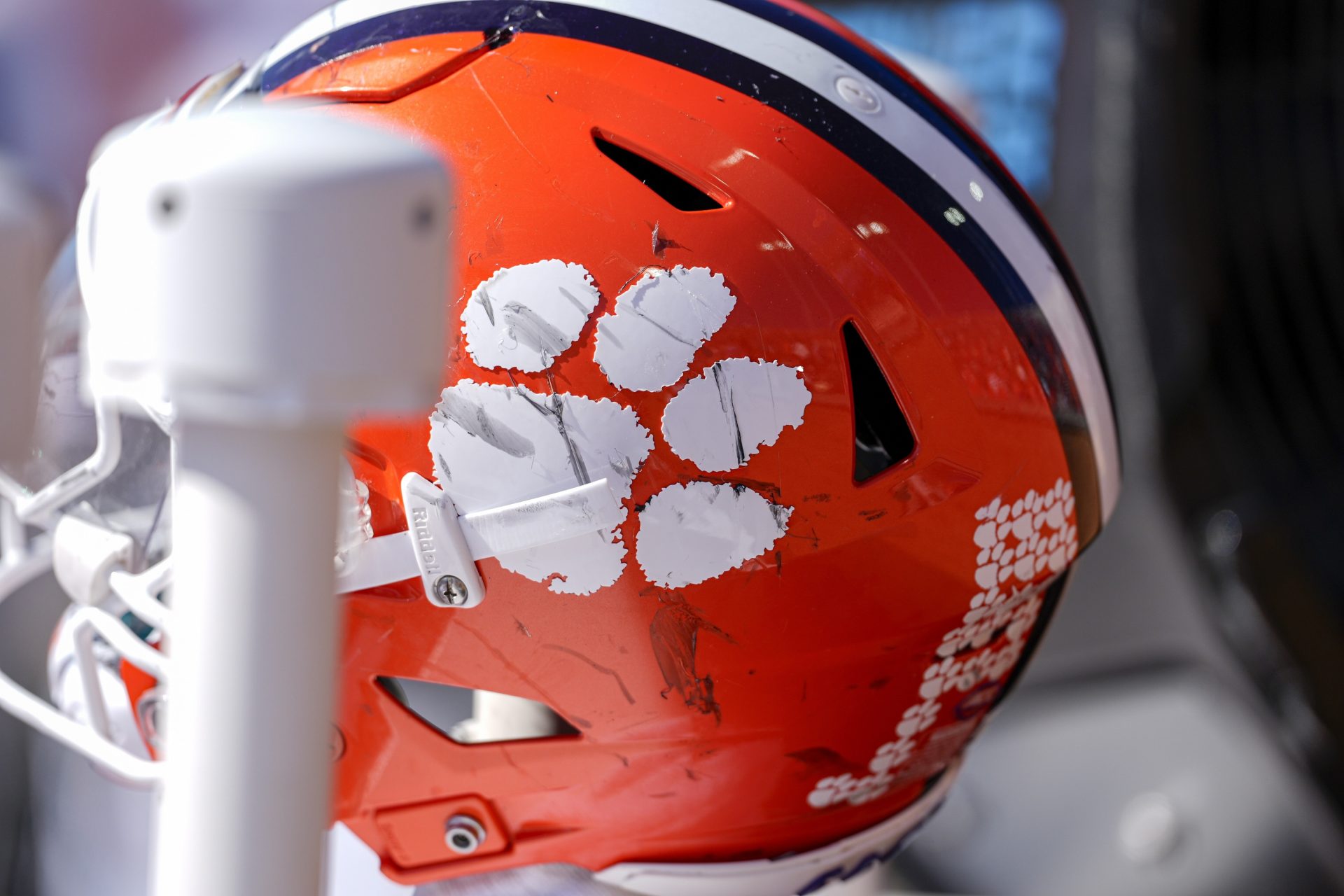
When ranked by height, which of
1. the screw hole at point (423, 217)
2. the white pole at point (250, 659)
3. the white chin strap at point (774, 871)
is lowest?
the white chin strap at point (774, 871)

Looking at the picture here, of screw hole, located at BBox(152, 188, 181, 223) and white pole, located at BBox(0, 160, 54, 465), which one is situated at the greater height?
white pole, located at BBox(0, 160, 54, 465)

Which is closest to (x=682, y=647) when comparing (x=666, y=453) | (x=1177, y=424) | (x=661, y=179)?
(x=666, y=453)

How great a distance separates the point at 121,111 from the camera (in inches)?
108

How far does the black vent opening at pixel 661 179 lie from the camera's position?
721mm

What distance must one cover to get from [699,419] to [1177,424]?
6.86 ft

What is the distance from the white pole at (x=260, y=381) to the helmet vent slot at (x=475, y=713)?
1.16 ft

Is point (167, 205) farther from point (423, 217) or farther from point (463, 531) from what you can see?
point (463, 531)

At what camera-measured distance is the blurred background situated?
229 cm

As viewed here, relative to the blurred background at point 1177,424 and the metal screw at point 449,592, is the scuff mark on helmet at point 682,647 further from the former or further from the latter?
the blurred background at point 1177,424

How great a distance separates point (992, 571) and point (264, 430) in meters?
0.49

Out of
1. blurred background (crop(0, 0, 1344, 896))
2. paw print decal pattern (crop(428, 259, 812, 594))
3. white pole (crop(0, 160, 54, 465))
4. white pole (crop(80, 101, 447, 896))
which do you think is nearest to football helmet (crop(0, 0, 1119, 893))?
paw print decal pattern (crop(428, 259, 812, 594))

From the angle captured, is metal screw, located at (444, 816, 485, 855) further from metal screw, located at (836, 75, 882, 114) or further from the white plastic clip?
metal screw, located at (836, 75, 882, 114)

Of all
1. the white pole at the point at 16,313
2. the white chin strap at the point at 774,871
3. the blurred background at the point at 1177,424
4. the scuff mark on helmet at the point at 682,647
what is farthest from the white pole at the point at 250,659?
the blurred background at the point at 1177,424

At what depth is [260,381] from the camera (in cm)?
40
